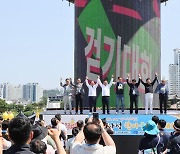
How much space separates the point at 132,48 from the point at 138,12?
254 centimetres

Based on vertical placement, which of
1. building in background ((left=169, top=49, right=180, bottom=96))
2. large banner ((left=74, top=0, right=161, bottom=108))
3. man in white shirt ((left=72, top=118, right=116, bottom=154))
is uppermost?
building in background ((left=169, top=49, right=180, bottom=96))

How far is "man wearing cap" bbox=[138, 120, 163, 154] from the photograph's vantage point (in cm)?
577

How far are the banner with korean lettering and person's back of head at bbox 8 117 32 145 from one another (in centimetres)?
1087

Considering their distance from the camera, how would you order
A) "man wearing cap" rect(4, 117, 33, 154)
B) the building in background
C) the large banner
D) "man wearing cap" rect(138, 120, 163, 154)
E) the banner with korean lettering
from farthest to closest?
the building in background, the large banner, the banner with korean lettering, "man wearing cap" rect(138, 120, 163, 154), "man wearing cap" rect(4, 117, 33, 154)

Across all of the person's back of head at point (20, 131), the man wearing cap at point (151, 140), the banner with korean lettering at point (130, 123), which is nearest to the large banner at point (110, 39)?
the banner with korean lettering at point (130, 123)

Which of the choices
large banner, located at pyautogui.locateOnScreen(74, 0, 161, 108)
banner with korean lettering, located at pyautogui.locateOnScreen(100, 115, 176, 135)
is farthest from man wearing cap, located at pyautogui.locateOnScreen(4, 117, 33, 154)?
large banner, located at pyautogui.locateOnScreen(74, 0, 161, 108)

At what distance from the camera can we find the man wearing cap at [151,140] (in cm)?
577

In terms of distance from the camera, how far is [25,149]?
3189mm

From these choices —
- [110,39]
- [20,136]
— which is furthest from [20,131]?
[110,39]

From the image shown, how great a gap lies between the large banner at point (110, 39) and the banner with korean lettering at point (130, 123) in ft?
34.5

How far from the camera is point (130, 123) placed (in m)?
14.2

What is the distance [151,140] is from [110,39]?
19503 millimetres

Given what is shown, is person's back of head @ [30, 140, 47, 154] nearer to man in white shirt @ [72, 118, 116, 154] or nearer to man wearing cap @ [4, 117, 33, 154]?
man in white shirt @ [72, 118, 116, 154]

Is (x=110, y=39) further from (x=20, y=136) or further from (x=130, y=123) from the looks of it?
(x=20, y=136)
